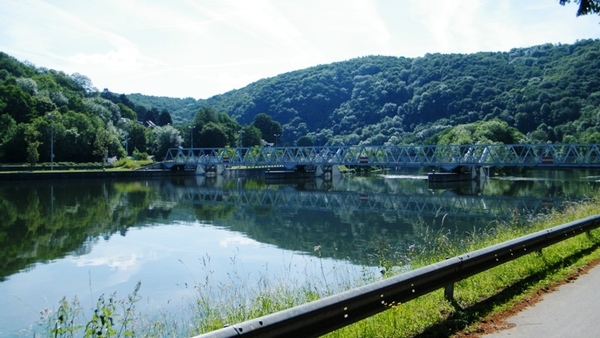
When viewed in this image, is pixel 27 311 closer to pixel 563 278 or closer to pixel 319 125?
pixel 563 278

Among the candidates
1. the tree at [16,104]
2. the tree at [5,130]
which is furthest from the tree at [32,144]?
the tree at [16,104]

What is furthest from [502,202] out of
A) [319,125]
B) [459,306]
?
[319,125]

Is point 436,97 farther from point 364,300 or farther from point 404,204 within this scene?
point 364,300

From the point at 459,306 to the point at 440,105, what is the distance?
154 meters

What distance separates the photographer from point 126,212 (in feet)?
106

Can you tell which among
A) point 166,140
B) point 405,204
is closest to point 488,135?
point 166,140

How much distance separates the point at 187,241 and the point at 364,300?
1690cm

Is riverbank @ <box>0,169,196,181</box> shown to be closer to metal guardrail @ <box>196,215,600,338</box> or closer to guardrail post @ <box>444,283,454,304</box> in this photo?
metal guardrail @ <box>196,215,600,338</box>

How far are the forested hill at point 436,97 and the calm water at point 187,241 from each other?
259 ft

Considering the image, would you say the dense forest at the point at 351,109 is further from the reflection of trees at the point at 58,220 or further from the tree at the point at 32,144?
the reflection of trees at the point at 58,220

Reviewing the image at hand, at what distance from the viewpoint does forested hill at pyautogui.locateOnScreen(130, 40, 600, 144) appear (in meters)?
120

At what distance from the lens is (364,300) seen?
17.5 ft

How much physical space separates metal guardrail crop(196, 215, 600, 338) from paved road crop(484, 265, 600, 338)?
0.80 metres

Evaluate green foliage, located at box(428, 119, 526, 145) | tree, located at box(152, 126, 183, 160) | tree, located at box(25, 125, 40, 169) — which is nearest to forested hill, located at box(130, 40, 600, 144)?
green foliage, located at box(428, 119, 526, 145)
